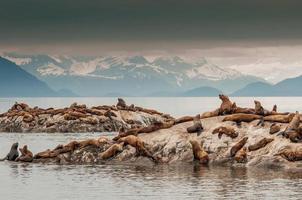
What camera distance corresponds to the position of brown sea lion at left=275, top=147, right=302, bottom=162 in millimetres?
51469

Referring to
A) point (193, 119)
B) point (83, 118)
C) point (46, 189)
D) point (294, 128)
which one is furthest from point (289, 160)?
point (83, 118)

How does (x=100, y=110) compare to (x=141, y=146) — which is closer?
(x=141, y=146)

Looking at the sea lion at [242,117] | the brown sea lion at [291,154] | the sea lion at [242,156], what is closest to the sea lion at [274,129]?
the sea lion at [242,156]

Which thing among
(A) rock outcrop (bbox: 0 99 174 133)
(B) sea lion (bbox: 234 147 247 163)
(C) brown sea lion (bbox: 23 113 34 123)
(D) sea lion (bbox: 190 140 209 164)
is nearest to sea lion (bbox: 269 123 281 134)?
(B) sea lion (bbox: 234 147 247 163)

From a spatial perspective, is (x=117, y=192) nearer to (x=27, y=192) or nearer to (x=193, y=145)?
(x=27, y=192)

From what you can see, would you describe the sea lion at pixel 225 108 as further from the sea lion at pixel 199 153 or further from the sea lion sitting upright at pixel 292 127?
the sea lion sitting upright at pixel 292 127

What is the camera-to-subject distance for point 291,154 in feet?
170

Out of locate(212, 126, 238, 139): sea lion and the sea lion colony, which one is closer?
the sea lion colony

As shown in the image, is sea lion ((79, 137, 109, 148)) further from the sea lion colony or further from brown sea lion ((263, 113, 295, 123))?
brown sea lion ((263, 113, 295, 123))

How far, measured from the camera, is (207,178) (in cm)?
4881

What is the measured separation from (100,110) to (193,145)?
63.3m

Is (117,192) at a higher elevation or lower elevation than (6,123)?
lower

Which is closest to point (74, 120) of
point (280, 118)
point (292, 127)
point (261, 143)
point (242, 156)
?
point (280, 118)

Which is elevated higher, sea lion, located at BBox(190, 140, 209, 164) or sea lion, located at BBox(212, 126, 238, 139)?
sea lion, located at BBox(212, 126, 238, 139)
